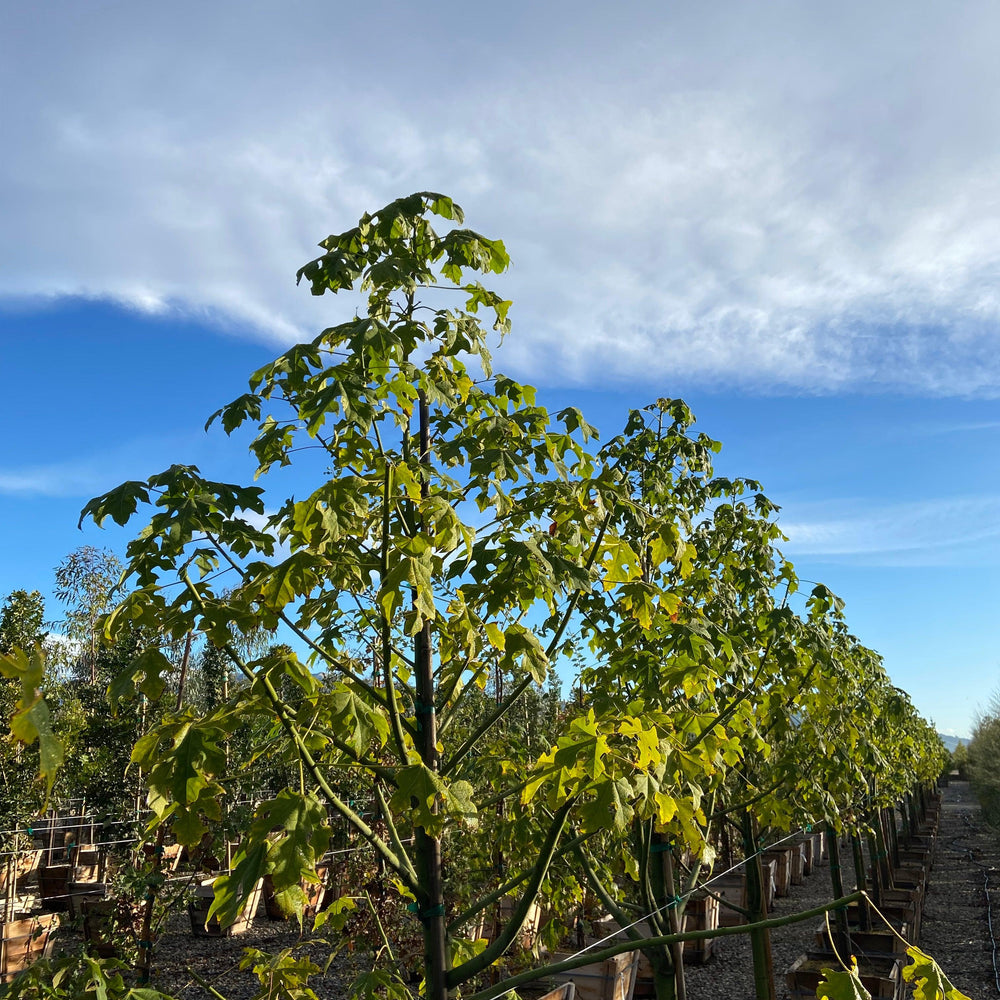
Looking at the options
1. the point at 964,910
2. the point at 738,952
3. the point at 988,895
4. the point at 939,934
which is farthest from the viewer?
the point at 988,895

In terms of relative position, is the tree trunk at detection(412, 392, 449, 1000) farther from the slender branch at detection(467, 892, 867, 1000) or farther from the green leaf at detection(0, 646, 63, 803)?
the green leaf at detection(0, 646, 63, 803)

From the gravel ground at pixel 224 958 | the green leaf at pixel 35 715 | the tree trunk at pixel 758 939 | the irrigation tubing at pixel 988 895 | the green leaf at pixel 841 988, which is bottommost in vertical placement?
the gravel ground at pixel 224 958

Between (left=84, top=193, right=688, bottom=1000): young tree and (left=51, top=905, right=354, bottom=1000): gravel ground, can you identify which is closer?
(left=84, top=193, right=688, bottom=1000): young tree

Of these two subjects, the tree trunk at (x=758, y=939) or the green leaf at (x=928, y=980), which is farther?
the tree trunk at (x=758, y=939)

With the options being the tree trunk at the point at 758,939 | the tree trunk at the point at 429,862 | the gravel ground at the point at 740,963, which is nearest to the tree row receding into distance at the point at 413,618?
the tree trunk at the point at 429,862

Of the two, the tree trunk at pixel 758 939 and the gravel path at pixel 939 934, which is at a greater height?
the tree trunk at pixel 758 939

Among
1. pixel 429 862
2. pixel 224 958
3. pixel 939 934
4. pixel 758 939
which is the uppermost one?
pixel 429 862

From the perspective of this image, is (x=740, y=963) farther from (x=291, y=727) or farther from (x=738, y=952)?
(x=291, y=727)

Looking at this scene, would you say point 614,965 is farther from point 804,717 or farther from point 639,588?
point 639,588

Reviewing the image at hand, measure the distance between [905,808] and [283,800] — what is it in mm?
21847

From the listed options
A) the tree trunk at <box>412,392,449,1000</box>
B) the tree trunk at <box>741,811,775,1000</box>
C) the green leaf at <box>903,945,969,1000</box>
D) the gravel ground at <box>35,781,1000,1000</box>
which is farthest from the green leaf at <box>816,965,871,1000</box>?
the gravel ground at <box>35,781,1000,1000</box>

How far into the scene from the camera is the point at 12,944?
830 centimetres

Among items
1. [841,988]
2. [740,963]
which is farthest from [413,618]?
[740,963]

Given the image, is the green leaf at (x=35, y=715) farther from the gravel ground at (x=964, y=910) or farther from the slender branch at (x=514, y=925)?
the gravel ground at (x=964, y=910)
